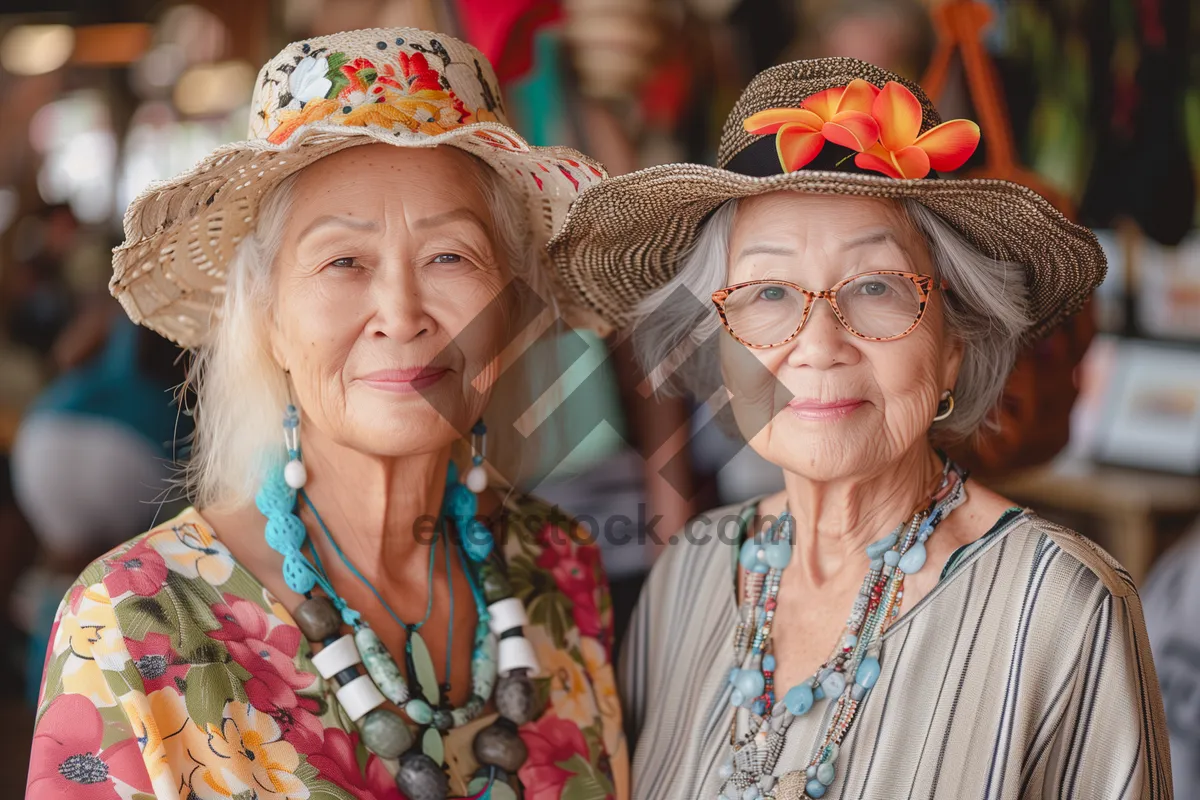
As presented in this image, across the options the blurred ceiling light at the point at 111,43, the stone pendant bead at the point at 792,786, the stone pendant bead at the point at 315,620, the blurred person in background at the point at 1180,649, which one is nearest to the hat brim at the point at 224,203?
the stone pendant bead at the point at 315,620

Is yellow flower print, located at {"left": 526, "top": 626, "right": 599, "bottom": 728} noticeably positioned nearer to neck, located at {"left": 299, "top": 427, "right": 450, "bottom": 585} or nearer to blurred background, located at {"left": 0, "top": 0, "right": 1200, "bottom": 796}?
neck, located at {"left": 299, "top": 427, "right": 450, "bottom": 585}

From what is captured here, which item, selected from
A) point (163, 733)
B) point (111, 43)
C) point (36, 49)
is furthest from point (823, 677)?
point (111, 43)

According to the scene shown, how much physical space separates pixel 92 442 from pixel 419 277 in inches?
106

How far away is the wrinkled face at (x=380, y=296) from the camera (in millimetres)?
1785

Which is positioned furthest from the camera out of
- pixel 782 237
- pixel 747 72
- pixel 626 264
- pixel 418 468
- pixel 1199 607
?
pixel 747 72

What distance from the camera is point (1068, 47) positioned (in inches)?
157

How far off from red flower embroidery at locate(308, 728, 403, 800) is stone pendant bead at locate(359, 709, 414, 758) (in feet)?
0.06

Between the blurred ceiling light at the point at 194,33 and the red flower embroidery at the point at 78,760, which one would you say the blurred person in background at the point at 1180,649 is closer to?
the red flower embroidery at the point at 78,760

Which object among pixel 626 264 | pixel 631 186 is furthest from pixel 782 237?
pixel 626 264

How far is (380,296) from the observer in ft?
5.85

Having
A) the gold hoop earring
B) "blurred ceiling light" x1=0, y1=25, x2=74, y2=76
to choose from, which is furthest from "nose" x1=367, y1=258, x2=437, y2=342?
"blurred ceiling light" x1=0, y1=25, x2=74, y2=76

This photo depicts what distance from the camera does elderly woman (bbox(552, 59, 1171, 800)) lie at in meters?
1.60

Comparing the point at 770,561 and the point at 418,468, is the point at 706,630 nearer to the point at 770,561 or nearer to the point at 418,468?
the point at 770,561

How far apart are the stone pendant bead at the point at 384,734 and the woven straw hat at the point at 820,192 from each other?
876mm
